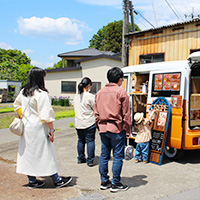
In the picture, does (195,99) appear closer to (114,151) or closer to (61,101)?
(114,151)

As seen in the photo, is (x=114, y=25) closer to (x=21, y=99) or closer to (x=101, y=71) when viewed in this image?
(x=101, y=71)

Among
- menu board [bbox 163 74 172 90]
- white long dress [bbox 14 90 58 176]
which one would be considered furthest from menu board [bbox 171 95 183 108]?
white long dress [bbox 14 90 58 176]

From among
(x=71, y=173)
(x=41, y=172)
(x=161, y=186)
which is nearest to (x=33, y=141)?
(x=41, y=172)

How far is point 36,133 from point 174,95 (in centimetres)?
326

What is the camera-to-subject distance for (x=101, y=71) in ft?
85.5

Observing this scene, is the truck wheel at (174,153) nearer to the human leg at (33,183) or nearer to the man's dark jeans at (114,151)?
the man's dark jeans at (114,151)

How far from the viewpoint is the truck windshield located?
21.2ft

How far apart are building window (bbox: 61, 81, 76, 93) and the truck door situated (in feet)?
67.1

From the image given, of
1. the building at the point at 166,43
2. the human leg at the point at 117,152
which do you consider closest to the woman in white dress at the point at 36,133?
the human leg at the point at 117,152

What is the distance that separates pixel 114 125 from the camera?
438 centimetres

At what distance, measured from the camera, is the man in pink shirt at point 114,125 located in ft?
14.4

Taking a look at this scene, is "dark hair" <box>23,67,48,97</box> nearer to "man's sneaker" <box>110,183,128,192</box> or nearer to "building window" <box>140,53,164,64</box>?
"man's sneaker" <box>110,183,128,192</box>

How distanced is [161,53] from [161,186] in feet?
30.2

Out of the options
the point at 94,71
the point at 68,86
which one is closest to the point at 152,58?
the point at 94,71
